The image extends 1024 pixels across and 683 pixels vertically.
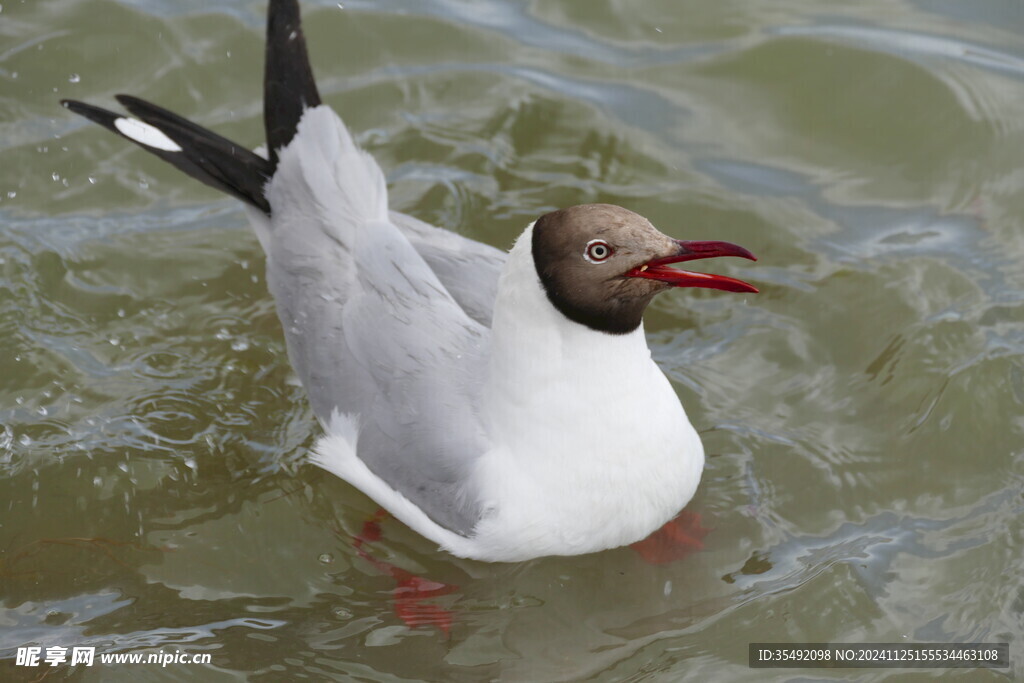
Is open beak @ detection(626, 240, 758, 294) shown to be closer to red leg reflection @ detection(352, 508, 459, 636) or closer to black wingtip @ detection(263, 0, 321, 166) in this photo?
red leg reflection @ detection(352, 508, 459, 636)

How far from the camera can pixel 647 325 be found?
18.2ft

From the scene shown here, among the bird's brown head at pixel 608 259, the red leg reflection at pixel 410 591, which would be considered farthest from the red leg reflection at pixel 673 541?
the bird's brown head at pixel 608 259

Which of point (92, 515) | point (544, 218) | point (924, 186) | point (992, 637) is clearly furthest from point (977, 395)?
point (92, 515)

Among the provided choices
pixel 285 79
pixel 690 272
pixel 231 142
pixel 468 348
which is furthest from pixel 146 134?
pixel 690 272

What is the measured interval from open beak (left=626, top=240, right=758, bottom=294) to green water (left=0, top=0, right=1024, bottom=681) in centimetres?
126

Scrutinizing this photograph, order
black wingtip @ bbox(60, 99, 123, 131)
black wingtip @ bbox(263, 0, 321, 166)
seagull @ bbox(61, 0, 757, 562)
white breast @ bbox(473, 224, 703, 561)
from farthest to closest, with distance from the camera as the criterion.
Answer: black wingtip @ bbox(60, 99, 123, 131) < black wingtip @ bbox(263, 0, 321, 166) < white breast @ bbox(473, 224, 703, 561) < seagull @ bbox(61, 0, 757, 562)

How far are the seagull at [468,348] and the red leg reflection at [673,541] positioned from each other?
0.27 metres

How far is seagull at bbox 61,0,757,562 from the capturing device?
146 inches

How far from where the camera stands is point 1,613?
4.23m

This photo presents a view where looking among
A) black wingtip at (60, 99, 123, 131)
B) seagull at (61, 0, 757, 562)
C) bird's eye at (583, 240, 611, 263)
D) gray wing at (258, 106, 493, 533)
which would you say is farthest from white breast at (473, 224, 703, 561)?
black wingtip at (60, 99, 123, 131)

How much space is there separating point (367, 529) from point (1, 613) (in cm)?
130

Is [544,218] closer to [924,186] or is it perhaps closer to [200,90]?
[924,186]

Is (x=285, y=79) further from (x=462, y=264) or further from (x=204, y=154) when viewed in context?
(x=462, y=264)

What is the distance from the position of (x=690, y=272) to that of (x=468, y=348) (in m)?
0.96
